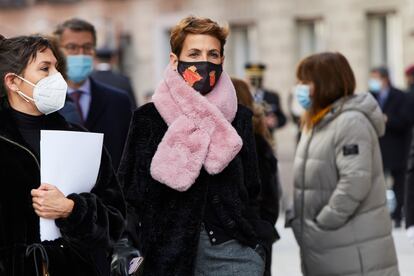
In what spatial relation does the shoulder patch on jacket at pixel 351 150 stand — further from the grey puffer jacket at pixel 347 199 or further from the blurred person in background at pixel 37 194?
the blurred person in background at pixel 37 194

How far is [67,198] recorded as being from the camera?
4809 millimetres

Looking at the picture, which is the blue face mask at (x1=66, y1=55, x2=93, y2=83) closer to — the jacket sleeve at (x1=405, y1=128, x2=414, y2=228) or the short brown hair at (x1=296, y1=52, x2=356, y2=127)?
the short brown hair at (x1=296, y1=52, x2=356, y2=127)

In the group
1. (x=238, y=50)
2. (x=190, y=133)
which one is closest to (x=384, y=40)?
(x=238, y=50)

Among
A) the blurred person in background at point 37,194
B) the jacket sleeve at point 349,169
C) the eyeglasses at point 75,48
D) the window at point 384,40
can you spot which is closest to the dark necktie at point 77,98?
the eyeglasses at point 75,48

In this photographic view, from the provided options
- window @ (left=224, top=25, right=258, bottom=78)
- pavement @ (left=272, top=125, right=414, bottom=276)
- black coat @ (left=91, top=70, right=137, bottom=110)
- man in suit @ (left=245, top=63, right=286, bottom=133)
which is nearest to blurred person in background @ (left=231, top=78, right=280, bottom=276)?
pavement @ (left=272, top=125, right=414, bottom=276)

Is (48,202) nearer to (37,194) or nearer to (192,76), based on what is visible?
(37,194)

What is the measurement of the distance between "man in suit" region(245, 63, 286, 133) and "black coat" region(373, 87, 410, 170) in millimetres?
1212

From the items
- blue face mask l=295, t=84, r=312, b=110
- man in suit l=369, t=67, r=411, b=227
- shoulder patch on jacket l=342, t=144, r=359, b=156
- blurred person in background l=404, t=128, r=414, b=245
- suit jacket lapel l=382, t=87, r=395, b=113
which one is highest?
blue face mask l=295, t=84, r=312, b=110

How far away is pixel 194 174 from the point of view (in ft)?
17.6

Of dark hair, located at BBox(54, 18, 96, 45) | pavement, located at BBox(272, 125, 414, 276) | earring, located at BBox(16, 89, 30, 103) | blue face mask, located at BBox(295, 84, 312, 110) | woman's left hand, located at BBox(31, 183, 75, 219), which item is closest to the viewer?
woman's left hand, located at BBox(31, 183, 75, 219)

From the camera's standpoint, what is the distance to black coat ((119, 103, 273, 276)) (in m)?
5.41

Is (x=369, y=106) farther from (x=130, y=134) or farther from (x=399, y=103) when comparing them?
(x=399, y=103)

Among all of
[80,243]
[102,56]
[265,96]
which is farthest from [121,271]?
[265,96]

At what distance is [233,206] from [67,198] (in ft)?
2.99
